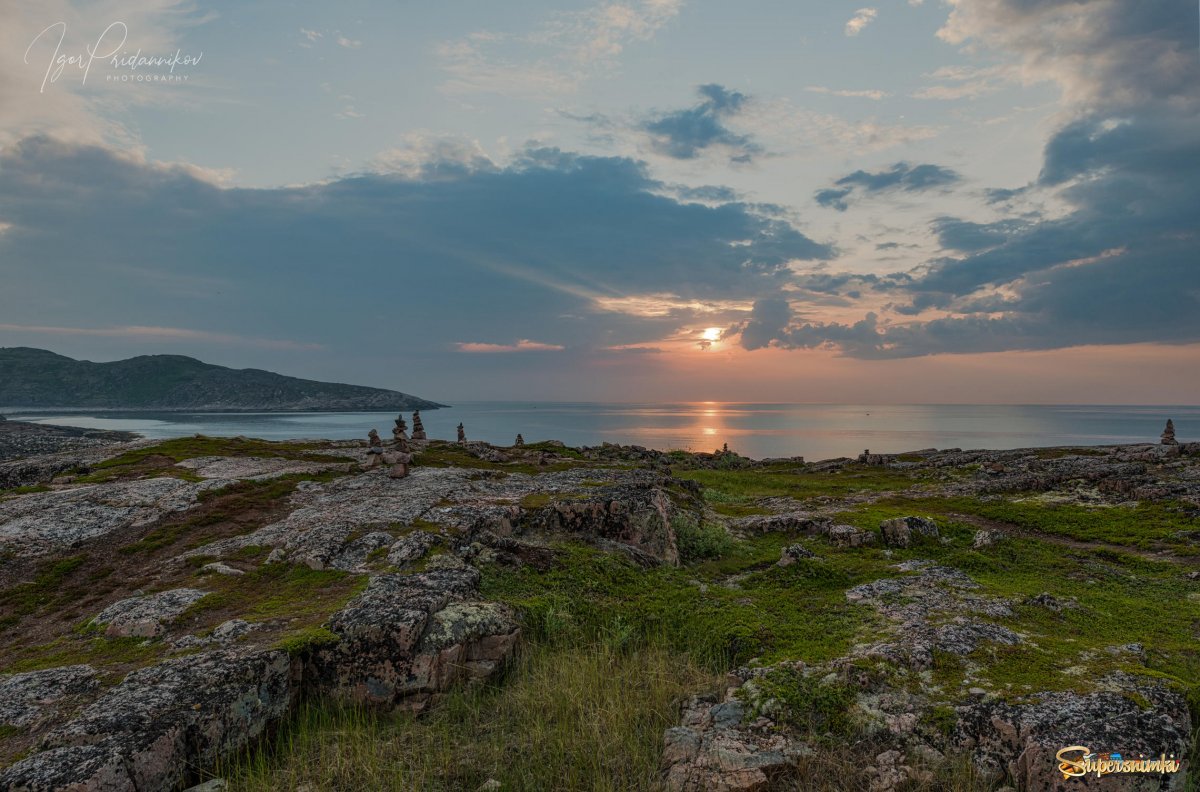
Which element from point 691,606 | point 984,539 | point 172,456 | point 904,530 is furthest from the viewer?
point 172,456

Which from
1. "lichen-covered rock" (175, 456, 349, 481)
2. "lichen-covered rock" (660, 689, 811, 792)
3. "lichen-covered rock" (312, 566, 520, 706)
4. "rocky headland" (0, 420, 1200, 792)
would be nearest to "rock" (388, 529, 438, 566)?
"rocky headland" (0, 420, 1200, 792)

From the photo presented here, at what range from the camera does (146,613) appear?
39.4 feet

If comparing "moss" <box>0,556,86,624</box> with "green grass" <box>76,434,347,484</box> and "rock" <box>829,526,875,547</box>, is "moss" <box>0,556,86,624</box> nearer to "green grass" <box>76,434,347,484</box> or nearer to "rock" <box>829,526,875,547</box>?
"green grass" <box>76,434,347,484</box>

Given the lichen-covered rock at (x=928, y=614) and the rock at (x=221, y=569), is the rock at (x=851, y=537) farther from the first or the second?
the rock at (x=221, y=569)

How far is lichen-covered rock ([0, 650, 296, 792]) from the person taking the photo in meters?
6.95

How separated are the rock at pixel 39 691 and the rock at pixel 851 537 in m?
20.7

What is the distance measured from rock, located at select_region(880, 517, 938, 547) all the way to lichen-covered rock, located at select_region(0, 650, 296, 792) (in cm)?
1864

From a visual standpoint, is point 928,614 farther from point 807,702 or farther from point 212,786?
point 212,786

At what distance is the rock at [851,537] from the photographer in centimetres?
1923

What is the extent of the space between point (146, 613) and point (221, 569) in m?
3.37

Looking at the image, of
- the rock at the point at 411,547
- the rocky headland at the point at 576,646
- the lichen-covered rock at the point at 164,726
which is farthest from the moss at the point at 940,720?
the rock at the point at 411,547

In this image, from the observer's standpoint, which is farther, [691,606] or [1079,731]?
[691,606]

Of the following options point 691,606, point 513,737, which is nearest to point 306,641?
point 513,737

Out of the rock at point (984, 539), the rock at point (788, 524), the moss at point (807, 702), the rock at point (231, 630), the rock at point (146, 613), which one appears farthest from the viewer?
the rock at point (788, 524)
